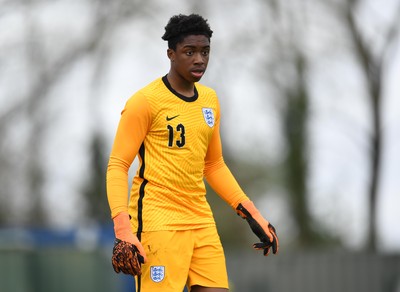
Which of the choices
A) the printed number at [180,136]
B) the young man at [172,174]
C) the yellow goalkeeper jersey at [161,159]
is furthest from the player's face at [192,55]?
the printed number at [180,136]

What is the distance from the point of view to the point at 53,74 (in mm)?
22750

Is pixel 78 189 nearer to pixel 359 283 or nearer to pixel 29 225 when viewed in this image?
pixel 29 225

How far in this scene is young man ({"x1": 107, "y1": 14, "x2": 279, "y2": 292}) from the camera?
6.11 metres

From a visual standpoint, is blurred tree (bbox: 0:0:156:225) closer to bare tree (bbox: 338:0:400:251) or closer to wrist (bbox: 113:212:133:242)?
bare tree (bbox: 338:0:400:251)

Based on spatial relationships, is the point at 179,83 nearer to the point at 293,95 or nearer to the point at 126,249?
the point at 126,249

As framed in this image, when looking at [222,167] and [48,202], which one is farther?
[48,202]

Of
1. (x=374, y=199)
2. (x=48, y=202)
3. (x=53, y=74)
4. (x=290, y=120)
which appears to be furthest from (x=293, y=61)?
(x=48, y=202)

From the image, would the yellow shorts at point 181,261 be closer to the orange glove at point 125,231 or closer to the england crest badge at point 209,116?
the orange glove at point 125,231

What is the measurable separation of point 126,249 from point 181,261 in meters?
0.46

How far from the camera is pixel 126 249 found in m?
5.82

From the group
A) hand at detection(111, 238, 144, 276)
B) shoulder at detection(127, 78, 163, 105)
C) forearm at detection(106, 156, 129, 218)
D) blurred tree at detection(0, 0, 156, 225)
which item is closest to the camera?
hand at detection(111, 238, 144, 276)

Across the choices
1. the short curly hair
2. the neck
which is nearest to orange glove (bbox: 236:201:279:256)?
the neck

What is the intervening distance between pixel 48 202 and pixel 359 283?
8.80 m

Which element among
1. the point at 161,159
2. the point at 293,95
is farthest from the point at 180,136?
the point at 293,95
